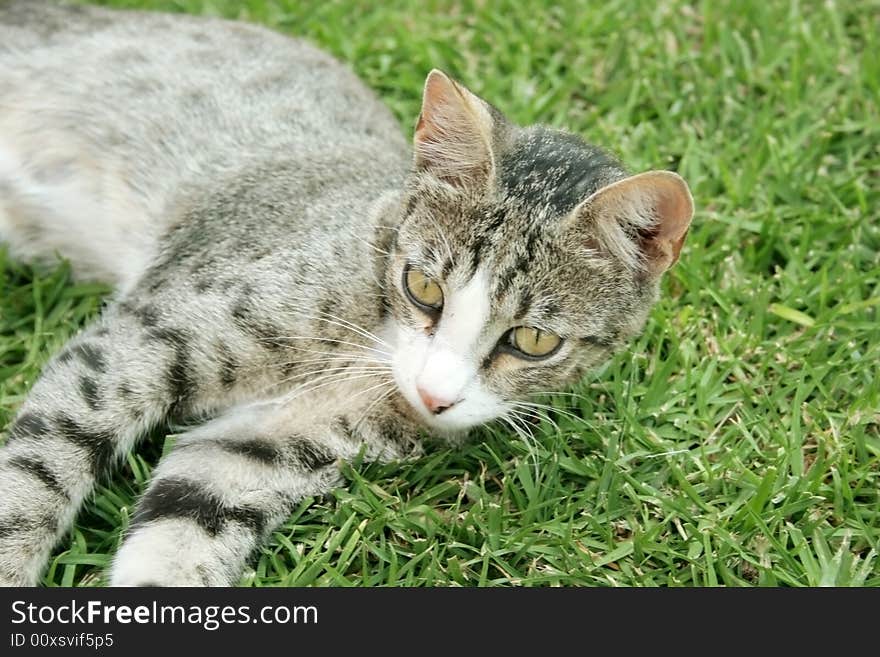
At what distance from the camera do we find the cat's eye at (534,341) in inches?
124

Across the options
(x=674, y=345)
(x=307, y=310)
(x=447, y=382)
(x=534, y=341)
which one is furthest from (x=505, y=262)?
(x=674, y=345)

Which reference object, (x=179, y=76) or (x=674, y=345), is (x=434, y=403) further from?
(x=179, y=76)

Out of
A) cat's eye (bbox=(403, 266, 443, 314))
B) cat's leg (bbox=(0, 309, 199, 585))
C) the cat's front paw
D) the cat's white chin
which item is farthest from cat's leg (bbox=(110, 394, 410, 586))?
cat's eye (bbox=(403, 266, 443, 314))

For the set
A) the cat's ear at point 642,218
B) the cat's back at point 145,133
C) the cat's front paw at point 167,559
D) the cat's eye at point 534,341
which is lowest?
the cat's front paw at point 167,559

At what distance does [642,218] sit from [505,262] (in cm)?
43

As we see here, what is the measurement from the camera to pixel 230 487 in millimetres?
3305

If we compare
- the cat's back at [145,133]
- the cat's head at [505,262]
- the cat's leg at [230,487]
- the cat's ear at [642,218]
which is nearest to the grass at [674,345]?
the cat's leg at [230,487]

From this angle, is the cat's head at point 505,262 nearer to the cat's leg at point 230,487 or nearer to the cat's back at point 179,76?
the cat's leg at point 230,487

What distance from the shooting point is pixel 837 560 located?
3.21 m

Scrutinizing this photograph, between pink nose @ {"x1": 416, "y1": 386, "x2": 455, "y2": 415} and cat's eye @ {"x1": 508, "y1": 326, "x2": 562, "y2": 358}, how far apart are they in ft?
0.94

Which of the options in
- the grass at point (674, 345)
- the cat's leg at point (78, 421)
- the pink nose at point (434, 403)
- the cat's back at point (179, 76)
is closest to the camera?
the pink nose at point (434, 403)
